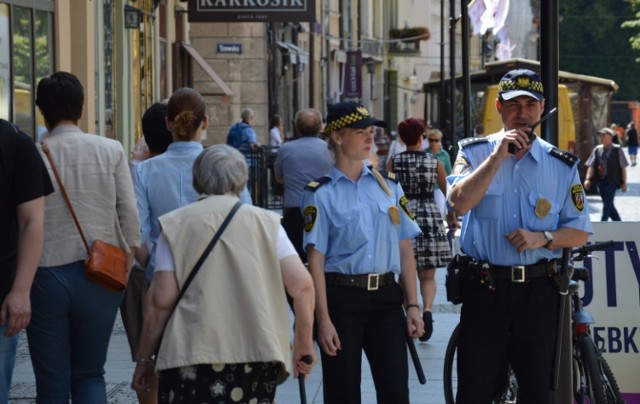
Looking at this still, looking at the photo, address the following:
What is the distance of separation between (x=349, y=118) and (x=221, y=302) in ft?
5.44

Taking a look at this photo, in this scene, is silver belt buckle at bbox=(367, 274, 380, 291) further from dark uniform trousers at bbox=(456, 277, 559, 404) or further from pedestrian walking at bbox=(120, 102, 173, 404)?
pedestrian walking at bbox=(120, 102, 173, 404)

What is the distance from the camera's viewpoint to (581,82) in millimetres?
37906

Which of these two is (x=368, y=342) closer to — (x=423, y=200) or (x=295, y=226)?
(x=295, y=226)

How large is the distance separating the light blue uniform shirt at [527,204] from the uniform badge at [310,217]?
680 mm

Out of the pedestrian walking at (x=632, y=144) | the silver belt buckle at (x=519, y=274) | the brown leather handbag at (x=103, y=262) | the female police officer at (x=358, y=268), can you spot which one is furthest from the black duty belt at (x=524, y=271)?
the pedestrian walking at (x=632, y=144)

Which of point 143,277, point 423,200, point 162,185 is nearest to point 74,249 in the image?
point 162,185

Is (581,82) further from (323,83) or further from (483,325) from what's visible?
(483,325)

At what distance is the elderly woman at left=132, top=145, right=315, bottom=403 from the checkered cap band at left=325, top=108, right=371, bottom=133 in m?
1.34

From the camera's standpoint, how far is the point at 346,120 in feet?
22.0

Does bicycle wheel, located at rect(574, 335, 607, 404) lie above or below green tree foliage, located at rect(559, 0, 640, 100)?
below

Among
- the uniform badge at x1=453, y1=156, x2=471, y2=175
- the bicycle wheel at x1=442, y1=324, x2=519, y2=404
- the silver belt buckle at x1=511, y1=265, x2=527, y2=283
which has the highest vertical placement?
the uniform badge at x1=453, y1=156, x2=471, y2=175

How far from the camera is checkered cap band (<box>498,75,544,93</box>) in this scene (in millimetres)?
6309

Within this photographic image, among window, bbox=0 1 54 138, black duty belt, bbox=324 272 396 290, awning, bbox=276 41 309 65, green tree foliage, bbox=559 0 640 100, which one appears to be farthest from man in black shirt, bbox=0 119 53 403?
green tree foliage, bbox=559 0 640 100

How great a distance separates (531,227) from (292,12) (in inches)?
634
